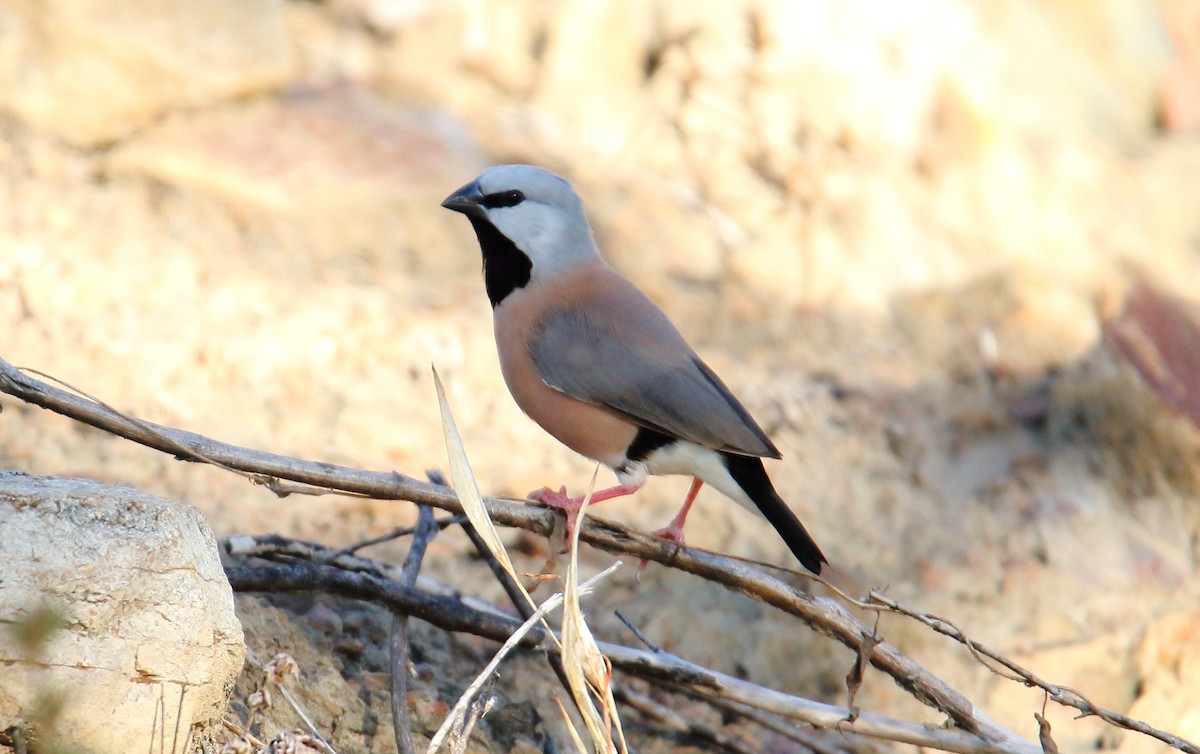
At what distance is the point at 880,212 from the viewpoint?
20.0ft

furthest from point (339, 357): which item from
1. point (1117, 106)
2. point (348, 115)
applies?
point (1117, 106)

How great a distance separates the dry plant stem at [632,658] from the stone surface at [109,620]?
67 cm

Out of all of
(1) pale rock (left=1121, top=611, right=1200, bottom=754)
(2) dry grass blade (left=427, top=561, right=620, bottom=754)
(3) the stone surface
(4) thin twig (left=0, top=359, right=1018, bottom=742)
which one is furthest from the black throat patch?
(1) pale rock (left=1121, top=611, right=1200, bottom=754)

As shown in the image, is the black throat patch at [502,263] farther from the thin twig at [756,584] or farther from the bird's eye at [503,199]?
the thin twig at [756,584]

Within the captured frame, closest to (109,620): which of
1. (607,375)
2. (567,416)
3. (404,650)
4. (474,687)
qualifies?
(474,687)

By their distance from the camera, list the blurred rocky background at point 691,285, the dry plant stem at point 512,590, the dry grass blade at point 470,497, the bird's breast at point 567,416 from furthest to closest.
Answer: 1. the blurred rocky background at point 691,285
2. the bird's breast at point 567,416
3. the dry plant stem at point 512,590
4. the dry grass blade at point 470,497

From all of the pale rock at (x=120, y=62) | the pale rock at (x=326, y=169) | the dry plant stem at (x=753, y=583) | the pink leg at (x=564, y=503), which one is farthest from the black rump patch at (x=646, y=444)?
the pale rock at (x=120, y=62)

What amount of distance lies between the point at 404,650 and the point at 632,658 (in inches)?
24.3

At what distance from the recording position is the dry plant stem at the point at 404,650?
2.67 metres

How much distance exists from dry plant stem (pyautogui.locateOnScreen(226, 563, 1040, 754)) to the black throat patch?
4.01 ft

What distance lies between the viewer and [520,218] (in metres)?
4.04

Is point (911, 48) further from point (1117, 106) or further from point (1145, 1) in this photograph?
point (1145, 1)

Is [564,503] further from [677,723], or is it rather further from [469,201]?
[469,201]

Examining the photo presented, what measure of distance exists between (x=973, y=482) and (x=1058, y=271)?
172cm
